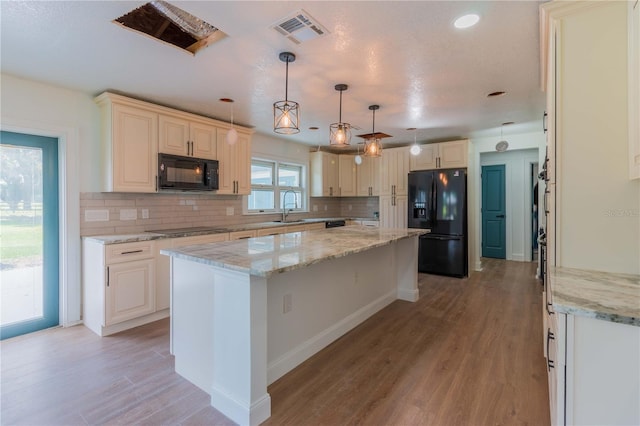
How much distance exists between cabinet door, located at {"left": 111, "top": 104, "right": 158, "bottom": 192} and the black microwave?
9 centimetres

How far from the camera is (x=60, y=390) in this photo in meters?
2.07

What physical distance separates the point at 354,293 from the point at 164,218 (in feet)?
8.24

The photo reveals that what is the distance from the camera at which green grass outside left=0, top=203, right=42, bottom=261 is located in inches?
115

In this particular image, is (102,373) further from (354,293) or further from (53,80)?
(53,80)

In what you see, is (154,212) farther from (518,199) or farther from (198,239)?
(518,199)

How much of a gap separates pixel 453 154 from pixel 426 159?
455mm

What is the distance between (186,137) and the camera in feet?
12.5

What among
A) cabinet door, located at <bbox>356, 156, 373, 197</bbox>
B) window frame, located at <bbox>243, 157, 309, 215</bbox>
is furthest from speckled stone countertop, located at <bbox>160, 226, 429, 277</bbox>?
cabinet door, located at <bbox>356, 156, 373, 197</bbox>

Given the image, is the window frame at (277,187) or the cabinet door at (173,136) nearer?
the cabinet door at (173,136)

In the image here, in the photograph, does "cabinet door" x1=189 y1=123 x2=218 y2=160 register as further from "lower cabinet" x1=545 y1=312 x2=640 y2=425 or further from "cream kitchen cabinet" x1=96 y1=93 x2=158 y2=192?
"lower cabinet" x1=545 y1=312 x2=640 y2=425

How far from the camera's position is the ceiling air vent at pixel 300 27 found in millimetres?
1901

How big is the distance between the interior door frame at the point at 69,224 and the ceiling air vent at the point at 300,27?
2561mm

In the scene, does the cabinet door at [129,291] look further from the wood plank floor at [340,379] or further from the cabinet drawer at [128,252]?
the wood plank floor at [340,379]

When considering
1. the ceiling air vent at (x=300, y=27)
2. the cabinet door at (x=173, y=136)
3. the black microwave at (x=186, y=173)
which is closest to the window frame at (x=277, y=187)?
the black microwave at (x=186, y=173)
